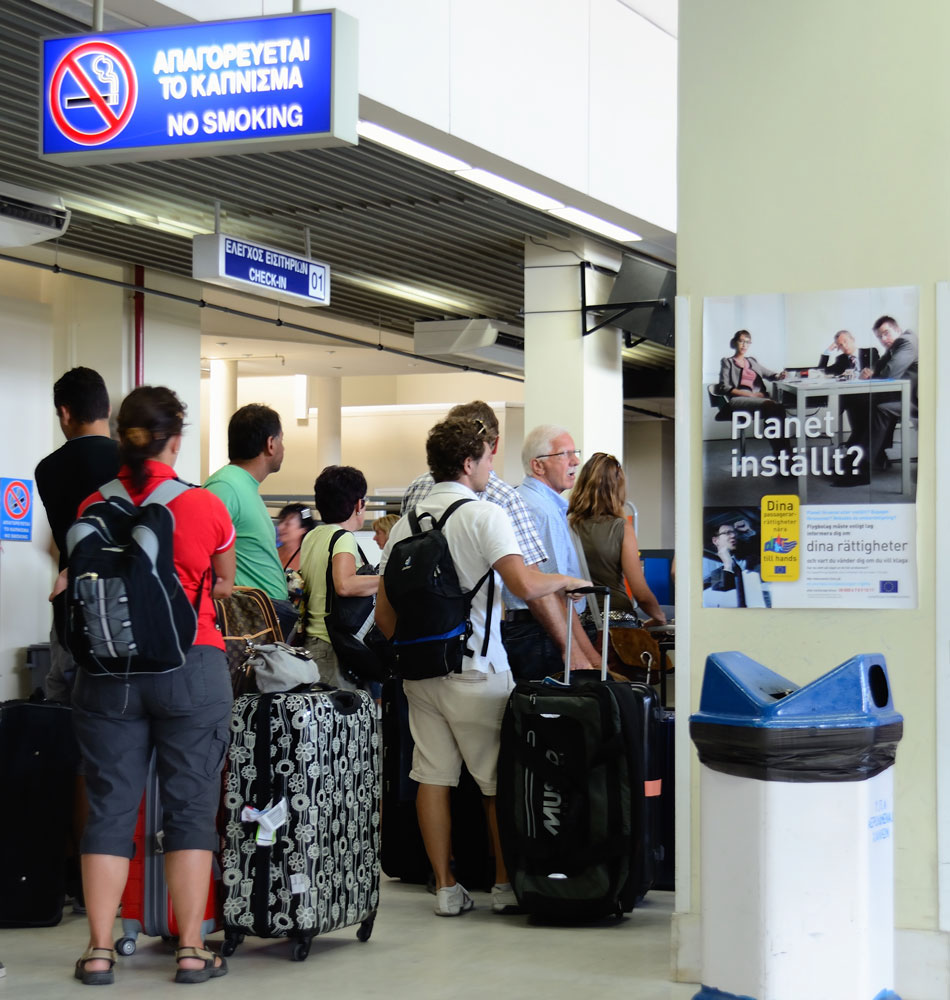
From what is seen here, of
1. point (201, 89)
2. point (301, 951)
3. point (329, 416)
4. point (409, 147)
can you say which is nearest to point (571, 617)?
point (301, 951)

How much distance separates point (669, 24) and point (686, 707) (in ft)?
24.9

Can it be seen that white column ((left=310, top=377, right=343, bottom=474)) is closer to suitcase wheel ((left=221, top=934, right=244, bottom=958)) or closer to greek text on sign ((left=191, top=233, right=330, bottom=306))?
greek text on sign ((left=191, top=233, right=330, bottom=306))

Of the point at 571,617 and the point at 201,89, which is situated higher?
the point at 201,89

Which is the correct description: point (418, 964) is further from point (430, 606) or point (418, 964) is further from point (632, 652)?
point (632, 652)

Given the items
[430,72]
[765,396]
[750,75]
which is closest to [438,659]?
[765,396]

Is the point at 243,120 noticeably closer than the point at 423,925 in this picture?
No

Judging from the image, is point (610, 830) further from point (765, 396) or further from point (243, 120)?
point (243, 120)

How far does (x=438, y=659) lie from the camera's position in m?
4.16

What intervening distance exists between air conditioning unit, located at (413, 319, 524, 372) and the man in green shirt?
Result: 9122mm

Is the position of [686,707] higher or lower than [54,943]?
higher

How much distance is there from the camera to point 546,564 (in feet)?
16.0

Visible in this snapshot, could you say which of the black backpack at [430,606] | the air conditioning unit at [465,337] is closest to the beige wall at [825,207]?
the black backpack at [430,606]

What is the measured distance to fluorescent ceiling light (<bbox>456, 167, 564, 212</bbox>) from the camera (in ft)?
28.6

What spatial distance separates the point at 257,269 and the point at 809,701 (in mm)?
6780
